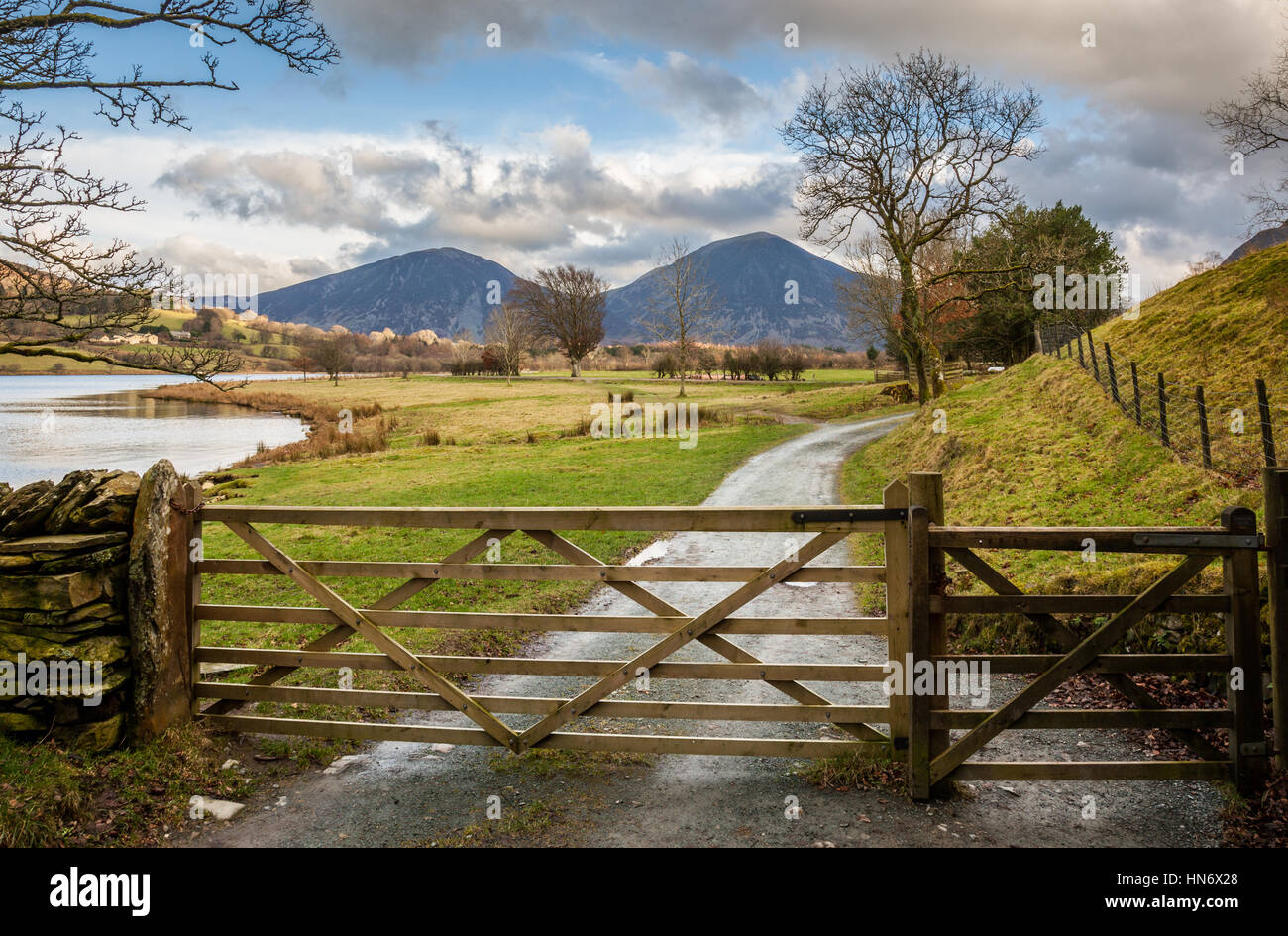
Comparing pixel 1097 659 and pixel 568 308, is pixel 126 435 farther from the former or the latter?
pixel 568 308

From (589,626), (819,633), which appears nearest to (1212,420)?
(819,633)

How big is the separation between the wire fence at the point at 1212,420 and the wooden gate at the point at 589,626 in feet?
28.1

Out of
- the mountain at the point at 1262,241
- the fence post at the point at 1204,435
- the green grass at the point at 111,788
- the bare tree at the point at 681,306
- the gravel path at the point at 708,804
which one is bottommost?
the gravel path at the point at 708,804

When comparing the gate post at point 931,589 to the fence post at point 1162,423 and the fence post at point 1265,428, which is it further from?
the fence post at point 1162,423

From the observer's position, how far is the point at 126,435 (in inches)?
1804

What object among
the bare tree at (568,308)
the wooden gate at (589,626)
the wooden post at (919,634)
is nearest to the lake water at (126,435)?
the wooden gate at (589,626)

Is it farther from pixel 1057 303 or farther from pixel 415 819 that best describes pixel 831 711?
pixel 1057 303

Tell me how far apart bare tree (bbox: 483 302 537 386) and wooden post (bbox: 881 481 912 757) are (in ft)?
296

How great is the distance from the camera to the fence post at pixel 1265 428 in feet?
38.8

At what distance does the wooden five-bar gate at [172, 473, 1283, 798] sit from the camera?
543cm

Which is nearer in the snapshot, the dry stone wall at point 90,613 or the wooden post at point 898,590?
the wooden post at point 898,590

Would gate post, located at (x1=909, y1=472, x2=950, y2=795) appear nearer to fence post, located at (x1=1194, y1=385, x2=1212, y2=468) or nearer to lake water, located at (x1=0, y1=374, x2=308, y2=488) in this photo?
fence post, located at (x1=1194, y1=385, x2=1212, y2=468)
